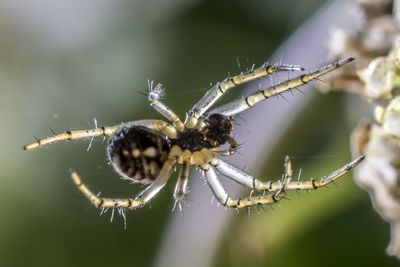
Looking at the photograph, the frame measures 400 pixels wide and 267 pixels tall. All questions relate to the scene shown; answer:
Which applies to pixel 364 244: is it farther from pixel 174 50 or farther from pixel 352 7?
pixel 174 50

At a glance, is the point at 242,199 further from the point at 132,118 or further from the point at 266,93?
the point at 132,118

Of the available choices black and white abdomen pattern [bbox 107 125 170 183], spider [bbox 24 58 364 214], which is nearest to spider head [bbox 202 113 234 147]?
spider [bbox 24 58 364 214]

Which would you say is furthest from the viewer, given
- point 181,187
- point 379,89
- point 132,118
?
point 132,118

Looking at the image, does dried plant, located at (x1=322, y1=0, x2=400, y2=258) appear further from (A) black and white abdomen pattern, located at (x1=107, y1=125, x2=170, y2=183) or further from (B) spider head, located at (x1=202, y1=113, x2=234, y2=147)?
(A) black and white abdomen pattern, located at (x1=107, y1=125, x2=170, y2=183)

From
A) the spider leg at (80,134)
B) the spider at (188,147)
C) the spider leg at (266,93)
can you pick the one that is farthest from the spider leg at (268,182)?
the spider leg at (80,134)

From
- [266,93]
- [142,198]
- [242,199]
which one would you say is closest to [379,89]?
[266,93]

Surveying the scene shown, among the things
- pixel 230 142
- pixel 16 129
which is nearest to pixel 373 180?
pixel 230 142
